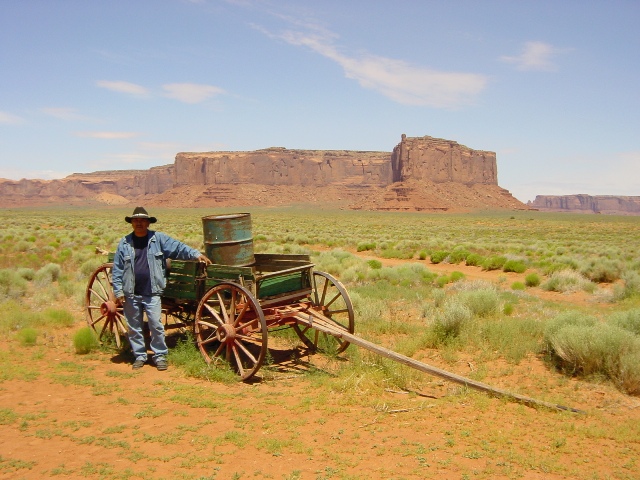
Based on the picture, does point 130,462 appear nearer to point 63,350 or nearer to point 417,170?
point 63,350

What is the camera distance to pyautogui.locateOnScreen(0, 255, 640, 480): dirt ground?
382 cm

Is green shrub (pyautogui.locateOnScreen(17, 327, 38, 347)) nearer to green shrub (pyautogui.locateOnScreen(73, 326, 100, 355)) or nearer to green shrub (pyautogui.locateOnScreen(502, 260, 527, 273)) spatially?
green shrub (pyautogui.locateOnScreen(73, 326, 100, 355))

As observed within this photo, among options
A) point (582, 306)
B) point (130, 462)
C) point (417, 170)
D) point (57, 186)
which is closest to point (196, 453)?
point (130, 462)

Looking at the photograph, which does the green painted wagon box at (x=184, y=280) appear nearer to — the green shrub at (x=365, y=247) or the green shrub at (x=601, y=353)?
the green shrub at (x=601, y=353)

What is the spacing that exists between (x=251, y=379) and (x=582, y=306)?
8.04 meters

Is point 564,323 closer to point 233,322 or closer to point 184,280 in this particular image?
point 233,322

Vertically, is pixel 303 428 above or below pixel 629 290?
below

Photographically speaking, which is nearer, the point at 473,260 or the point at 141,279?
the point at 141,279

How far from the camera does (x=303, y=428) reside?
15.0 ft

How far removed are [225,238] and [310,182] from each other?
158 meters

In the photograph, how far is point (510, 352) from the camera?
6473 mm

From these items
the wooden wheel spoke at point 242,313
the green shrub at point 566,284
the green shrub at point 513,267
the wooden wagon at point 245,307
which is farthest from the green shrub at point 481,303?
the green shrub at point 513,267

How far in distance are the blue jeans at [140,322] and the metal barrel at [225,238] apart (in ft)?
3.19

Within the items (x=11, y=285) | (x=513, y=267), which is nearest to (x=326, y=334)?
(x=11, y=285)
